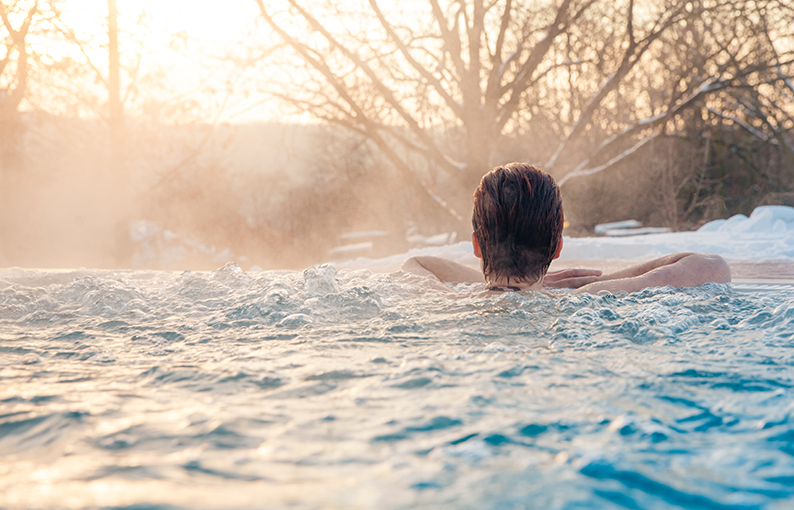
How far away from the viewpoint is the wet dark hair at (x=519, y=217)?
1.84 m

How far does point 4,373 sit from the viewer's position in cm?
147

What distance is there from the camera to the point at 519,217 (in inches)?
73.0

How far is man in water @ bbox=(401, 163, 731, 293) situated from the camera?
184cm

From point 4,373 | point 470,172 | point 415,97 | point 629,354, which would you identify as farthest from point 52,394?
point 415,97

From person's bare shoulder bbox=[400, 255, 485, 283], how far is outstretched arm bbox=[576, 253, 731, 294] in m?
0.54

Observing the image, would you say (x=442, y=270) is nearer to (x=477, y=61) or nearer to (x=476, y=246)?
(x=476, y=246)

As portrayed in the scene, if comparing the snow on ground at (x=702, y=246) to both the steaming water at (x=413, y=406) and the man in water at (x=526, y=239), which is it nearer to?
the man in water at (x=526, y=239)

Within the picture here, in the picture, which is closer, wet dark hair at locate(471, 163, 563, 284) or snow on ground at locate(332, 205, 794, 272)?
wet dark hair at locate(471, 163, 563, 284)

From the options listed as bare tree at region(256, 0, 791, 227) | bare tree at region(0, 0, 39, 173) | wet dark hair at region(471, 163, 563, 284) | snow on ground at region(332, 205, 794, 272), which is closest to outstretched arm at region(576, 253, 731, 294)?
wet dark hair at region(471, 163, 563, 284)

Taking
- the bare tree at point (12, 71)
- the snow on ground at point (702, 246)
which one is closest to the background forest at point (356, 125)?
the bare tree at point (12, 71)

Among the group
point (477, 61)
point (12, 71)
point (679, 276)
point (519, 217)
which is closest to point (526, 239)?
point (519, 217)

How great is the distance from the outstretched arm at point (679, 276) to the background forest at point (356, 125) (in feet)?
20.2

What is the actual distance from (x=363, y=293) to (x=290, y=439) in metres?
1.40

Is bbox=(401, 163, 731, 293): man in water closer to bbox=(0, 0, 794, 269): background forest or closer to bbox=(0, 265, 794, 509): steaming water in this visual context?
bbox=(0, 265, 794, 509): steaming water
